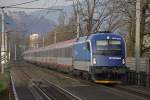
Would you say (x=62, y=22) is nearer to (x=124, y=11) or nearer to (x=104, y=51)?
(x=124, y=11)

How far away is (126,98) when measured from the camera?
66.4 feet

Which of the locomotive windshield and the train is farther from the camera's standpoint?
the locomotive windshield

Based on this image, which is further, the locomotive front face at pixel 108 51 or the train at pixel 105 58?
the locomotive front face at pixel 108 51

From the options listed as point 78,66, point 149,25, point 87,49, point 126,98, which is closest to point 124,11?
point 149,25

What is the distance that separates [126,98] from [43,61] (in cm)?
4741

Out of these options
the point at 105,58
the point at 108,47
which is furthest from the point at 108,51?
the point at 105,58

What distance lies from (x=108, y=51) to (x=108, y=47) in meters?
0.26

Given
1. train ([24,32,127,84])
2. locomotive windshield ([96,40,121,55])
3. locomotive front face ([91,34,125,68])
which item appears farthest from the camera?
locomotive windshield ([96,40,121,55])

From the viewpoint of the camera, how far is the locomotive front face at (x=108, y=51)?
2858 centimetres

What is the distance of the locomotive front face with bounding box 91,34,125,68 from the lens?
93.8 feet

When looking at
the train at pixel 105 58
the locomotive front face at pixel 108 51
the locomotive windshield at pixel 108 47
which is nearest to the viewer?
the train at pixel 105 58

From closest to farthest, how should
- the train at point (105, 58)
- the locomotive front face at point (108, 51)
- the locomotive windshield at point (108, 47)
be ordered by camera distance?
the train at point (105, 58) → the locomotive front face at point (108, 51) → the locomotive windshield at point (108, 47)

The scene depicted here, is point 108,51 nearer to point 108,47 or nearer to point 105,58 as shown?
A: point 108,47

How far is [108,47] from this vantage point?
95.1ft
